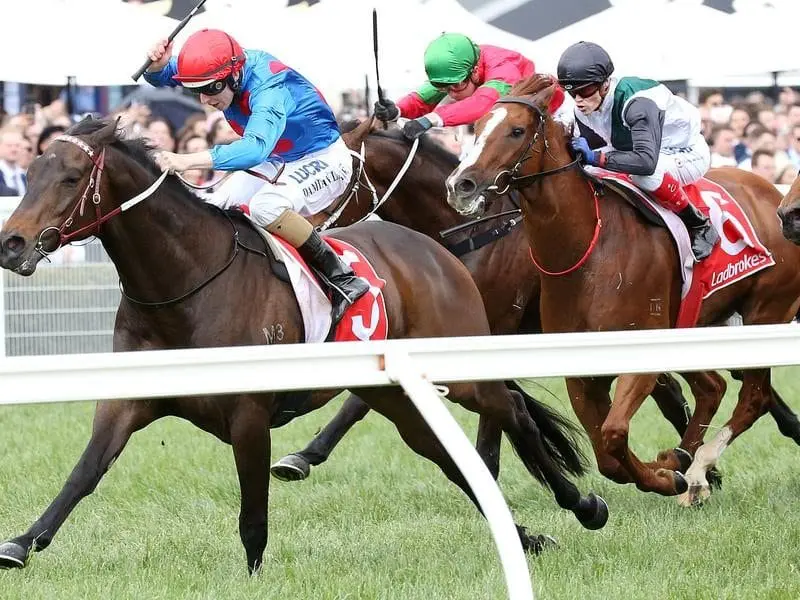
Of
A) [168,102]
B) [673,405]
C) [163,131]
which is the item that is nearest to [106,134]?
[673,405]

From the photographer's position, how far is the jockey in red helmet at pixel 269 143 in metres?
4.89

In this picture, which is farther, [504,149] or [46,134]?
[46,134]

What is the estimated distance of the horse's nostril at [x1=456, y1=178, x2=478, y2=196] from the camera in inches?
204

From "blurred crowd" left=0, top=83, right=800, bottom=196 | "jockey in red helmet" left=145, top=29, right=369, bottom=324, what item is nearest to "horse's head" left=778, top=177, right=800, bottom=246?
"jockey in red helmet" left=145, top=29, right=369, bottom=324

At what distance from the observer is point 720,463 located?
6.80m

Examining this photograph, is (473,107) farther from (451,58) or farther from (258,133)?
(258,133)

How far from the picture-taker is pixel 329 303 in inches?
202

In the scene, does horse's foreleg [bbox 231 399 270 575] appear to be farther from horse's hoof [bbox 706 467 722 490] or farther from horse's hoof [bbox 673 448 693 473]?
horse's hoof [bbox 706 467 722 490]

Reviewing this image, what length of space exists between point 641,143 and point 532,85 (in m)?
0.47

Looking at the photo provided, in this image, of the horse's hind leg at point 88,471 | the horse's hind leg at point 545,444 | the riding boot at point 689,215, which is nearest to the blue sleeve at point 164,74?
the horse's hind leg at point 88,471

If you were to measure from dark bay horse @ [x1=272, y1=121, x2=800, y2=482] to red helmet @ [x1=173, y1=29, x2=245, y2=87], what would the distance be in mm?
1490

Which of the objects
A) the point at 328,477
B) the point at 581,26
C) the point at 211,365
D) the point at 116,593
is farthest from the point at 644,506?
the point at 581,26

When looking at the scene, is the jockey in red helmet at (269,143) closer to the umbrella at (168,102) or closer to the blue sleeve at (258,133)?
the blue sleeve at (258,133)

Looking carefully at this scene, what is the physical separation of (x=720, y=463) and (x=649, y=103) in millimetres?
2061
